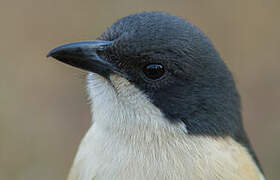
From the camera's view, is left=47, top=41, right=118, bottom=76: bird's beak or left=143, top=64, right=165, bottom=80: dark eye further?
left=47, top=41, right=118, bottom=76: bird's beak

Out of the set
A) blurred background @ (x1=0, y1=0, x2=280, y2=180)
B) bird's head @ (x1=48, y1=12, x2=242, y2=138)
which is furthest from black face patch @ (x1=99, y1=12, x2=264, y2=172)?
blurred background @ (x1=0, y1=0, x2=280, y2=180)

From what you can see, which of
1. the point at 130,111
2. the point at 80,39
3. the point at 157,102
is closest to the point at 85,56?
the point at 130,111

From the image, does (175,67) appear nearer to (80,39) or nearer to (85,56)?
(85,56)

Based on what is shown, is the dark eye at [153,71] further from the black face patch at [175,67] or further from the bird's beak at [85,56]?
the bird's beak at [85,56]

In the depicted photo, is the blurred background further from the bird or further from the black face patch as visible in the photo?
the black face patch

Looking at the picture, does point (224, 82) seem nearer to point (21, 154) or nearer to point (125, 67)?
point (125, 67)

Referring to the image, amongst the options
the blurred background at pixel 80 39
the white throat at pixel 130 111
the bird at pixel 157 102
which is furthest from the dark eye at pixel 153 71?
A: the blurred background at pixel 80 39
